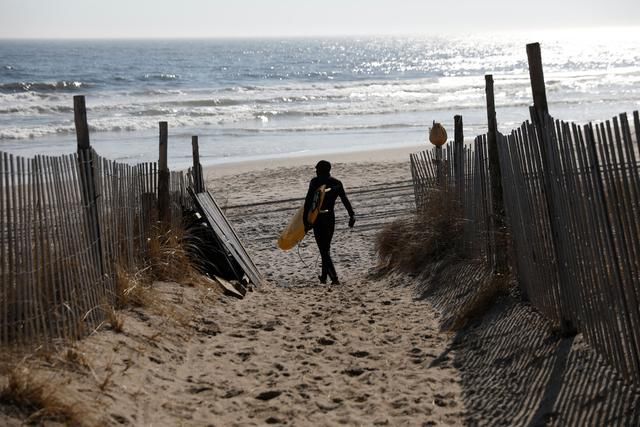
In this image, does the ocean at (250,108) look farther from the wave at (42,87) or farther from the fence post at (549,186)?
the fence post at (549,186)

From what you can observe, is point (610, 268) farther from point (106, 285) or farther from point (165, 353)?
point (106, 285)

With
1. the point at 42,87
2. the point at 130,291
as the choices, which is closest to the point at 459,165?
the point at 130,291

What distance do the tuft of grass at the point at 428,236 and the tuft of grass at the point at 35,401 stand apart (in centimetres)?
574

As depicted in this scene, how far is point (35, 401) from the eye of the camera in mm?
4984

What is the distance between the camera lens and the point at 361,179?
20016 millimetres

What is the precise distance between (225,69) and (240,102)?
35775mm

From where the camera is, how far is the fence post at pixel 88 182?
7.09m

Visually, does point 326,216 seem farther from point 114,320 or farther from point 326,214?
point 114,320

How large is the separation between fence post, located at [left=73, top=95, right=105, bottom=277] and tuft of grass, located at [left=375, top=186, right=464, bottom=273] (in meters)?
4.17

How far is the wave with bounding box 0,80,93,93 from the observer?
48906mm

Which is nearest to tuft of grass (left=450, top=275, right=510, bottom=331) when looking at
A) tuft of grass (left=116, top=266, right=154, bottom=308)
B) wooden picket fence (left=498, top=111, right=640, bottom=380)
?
wooden picket fence (left=498, top=111, right=640, bottom=380)

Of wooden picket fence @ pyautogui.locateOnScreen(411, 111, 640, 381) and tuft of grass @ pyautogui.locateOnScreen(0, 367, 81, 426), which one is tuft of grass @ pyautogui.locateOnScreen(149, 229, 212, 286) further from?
tuft of grass @ pyautogui.locateOnScreen(0, 367, 81, 426)

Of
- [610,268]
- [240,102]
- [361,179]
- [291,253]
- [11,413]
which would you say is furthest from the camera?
[240,102]

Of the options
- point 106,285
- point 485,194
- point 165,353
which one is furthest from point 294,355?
point 485,194
